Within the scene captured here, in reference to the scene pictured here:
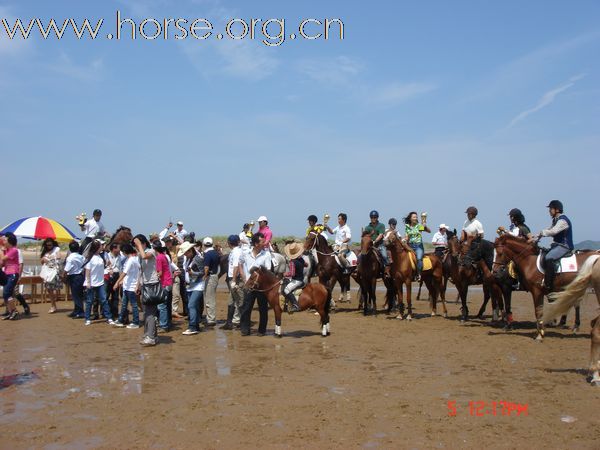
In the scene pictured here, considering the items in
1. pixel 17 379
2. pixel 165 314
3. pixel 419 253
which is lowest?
pixel 17 379

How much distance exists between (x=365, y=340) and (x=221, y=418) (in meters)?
5.43

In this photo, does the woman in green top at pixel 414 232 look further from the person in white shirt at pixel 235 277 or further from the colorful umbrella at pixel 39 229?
the colorful umbrella at pixel 39 229

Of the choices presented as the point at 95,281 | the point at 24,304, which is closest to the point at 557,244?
the point at 95,281

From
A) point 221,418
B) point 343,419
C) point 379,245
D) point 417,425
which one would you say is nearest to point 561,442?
point 417,425

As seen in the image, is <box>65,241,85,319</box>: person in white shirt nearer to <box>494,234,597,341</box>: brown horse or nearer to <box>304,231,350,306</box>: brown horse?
<box>304,231,350,306</box>: brown horse

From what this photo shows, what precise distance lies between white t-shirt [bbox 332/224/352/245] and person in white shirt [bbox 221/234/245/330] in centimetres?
436

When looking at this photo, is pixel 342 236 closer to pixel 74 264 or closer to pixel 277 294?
pixel 277 294

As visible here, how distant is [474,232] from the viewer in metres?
13.0

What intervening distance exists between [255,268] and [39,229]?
961 centimetres

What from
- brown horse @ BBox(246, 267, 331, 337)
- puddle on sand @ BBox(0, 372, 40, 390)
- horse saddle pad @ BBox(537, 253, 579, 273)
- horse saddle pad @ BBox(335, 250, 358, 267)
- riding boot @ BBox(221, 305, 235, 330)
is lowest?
puddle on sand @ BBox(0, 372, 40, 390)

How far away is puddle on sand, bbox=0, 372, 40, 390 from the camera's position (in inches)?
311

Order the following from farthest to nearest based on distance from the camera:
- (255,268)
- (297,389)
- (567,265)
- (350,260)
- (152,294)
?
1. (350,260)
2. (255,268)
3. (567,265)
4. (152,294)
5. (297,389)

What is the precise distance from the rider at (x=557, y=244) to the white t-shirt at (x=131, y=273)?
8.49 meters
